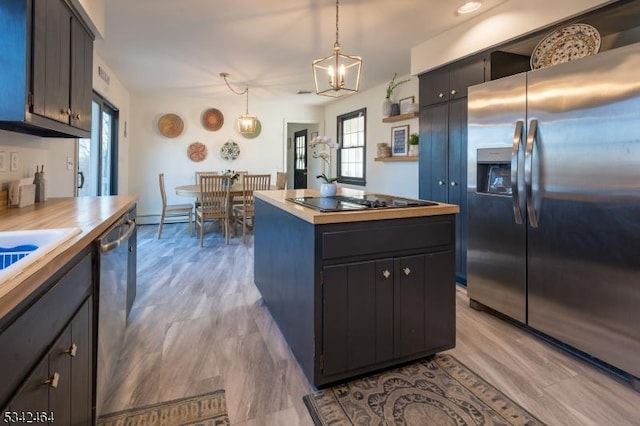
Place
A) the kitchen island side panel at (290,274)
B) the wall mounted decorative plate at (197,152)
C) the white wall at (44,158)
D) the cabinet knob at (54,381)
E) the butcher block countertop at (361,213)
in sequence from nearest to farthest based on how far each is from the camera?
the cabinet knob at (54,381) < the butcher block countertop at (361,213) < the kitchen island side panel at (290,274) < the white wall at (44,158) < the wall mounted decorative plate at (197,152)

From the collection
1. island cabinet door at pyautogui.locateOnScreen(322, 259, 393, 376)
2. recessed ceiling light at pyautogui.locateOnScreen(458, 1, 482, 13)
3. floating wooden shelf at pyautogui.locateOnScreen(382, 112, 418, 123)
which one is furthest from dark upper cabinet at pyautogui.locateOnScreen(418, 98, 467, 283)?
island cabinet door at pyautogui.locateOnScreen(322, 259, 393, 376)

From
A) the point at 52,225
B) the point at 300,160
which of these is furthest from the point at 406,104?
the point at 52,225

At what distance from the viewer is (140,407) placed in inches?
65.1

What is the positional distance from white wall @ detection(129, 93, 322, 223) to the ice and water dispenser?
5.03 metres

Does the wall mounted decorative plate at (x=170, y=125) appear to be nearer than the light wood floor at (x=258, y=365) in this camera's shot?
No

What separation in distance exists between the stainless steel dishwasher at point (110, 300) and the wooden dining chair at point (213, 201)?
2.86 meters

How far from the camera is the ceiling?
287 centimetres

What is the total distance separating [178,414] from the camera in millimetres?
1612

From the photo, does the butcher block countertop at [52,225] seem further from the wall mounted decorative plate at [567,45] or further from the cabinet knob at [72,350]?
the wall mounted decorative plate at [567,45]

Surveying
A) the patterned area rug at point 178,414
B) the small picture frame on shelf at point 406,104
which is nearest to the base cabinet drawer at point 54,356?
the patterned area rug at point 178,414

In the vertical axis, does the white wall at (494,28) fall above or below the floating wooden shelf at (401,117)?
above

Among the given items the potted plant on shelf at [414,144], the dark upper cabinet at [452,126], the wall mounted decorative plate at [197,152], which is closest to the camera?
the dark upper cabinet at [452,126]

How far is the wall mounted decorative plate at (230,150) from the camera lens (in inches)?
270

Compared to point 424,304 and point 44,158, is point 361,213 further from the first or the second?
point 44,158
